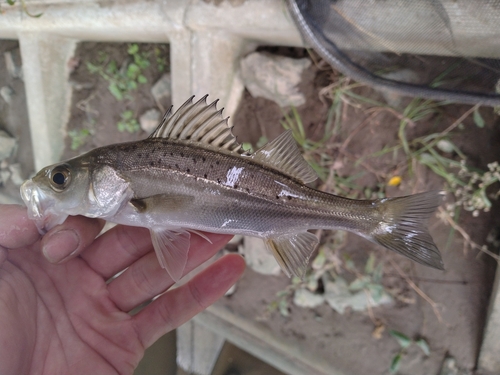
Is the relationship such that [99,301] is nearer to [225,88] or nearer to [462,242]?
[225,88]

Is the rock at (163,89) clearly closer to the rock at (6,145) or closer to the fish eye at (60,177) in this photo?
the fish eye at (60,177)

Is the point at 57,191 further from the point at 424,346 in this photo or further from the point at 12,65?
the point at 12,65

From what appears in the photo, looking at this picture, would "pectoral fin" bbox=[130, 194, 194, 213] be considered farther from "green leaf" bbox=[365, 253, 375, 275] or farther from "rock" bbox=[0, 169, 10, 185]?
"rock" bbox=[0, 169, 10, 185]

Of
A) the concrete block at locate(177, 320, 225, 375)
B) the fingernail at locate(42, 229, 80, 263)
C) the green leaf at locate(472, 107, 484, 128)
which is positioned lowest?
the concrete block at locate(177, 320, 225, 375)

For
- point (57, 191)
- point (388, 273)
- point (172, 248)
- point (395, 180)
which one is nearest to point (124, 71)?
point (57, 191)

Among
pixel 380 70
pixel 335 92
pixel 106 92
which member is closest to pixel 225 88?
pixel 335 92

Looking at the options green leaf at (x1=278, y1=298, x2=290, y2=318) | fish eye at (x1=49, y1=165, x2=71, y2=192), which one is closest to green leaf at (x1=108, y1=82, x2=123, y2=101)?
fish eye at (x1=49, y1=165, x2=71, y2=192)
